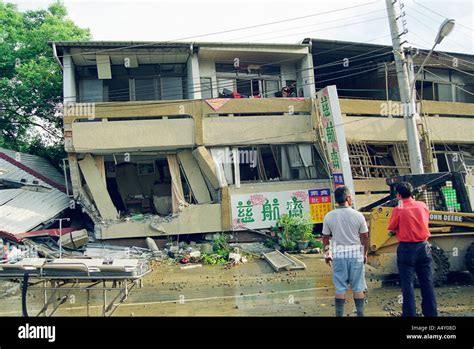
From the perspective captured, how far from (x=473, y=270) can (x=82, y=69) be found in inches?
604

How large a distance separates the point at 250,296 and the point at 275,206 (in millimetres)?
7104

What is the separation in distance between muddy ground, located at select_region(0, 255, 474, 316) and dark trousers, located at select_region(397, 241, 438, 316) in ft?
3.51

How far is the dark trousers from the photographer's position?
16.7 ft

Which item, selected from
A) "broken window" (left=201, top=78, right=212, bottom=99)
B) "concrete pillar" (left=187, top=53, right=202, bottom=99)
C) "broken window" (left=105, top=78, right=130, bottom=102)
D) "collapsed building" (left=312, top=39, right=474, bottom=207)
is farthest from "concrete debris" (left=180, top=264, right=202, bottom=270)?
"broken window" (left=105, top=78, right=130, bottom=102)

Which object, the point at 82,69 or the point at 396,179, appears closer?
the point at 396,179

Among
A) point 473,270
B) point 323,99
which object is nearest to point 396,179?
point 473,270

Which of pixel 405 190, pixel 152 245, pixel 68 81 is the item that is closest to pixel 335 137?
pixel 152 245

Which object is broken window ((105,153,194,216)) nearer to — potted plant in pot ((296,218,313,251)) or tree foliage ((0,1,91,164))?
tree foliage ((0,1,91,164))

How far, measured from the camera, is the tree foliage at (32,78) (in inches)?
676

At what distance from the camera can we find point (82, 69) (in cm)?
1566

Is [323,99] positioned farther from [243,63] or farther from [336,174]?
[243,63]

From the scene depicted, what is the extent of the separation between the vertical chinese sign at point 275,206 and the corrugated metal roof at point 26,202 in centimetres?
678

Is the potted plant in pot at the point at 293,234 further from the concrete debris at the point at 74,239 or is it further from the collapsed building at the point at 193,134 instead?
the concrete debris at the point at 74,239
